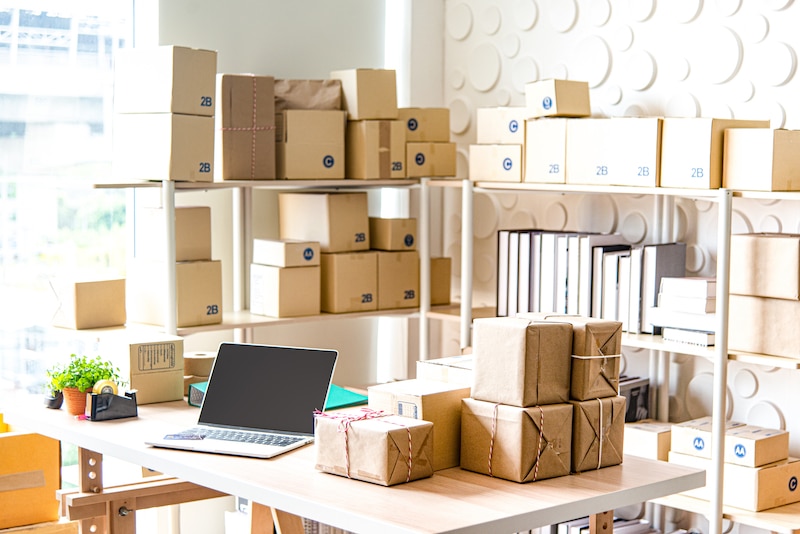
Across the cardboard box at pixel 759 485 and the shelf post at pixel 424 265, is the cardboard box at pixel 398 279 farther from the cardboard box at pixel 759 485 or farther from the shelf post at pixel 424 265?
the cardboard box at pixel 759 485

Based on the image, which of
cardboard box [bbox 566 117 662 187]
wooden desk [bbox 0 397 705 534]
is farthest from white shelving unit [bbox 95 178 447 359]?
wooden desk [bbox 0 397 705 534]

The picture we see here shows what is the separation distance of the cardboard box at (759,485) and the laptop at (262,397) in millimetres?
1279

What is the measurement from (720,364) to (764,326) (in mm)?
167

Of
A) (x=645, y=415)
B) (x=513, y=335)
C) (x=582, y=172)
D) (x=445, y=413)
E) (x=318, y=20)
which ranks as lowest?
(x=645, y=415)

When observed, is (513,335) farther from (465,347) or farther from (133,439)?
(465,347)

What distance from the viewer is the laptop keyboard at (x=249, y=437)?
2572 mm

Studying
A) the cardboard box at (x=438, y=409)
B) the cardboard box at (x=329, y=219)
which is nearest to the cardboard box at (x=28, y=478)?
the cardboard box at (x=329, y=219)

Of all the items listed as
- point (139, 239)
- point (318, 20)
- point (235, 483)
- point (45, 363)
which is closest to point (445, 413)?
point (235, 483)

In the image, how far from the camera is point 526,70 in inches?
165

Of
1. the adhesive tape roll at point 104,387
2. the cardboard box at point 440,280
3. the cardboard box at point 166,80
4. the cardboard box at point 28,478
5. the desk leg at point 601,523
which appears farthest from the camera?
the cardboard box at point 440,280

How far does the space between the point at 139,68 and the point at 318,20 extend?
100cm

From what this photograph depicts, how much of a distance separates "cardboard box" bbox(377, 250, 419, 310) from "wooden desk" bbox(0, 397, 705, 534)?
60.4 inches

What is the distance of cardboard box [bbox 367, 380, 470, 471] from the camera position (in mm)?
2371

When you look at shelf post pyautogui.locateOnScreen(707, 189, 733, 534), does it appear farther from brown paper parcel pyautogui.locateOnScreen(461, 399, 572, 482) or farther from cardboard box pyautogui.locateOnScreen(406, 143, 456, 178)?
cardboard box pyautogui.locateOnScreen(406, 143, 456, 178)
